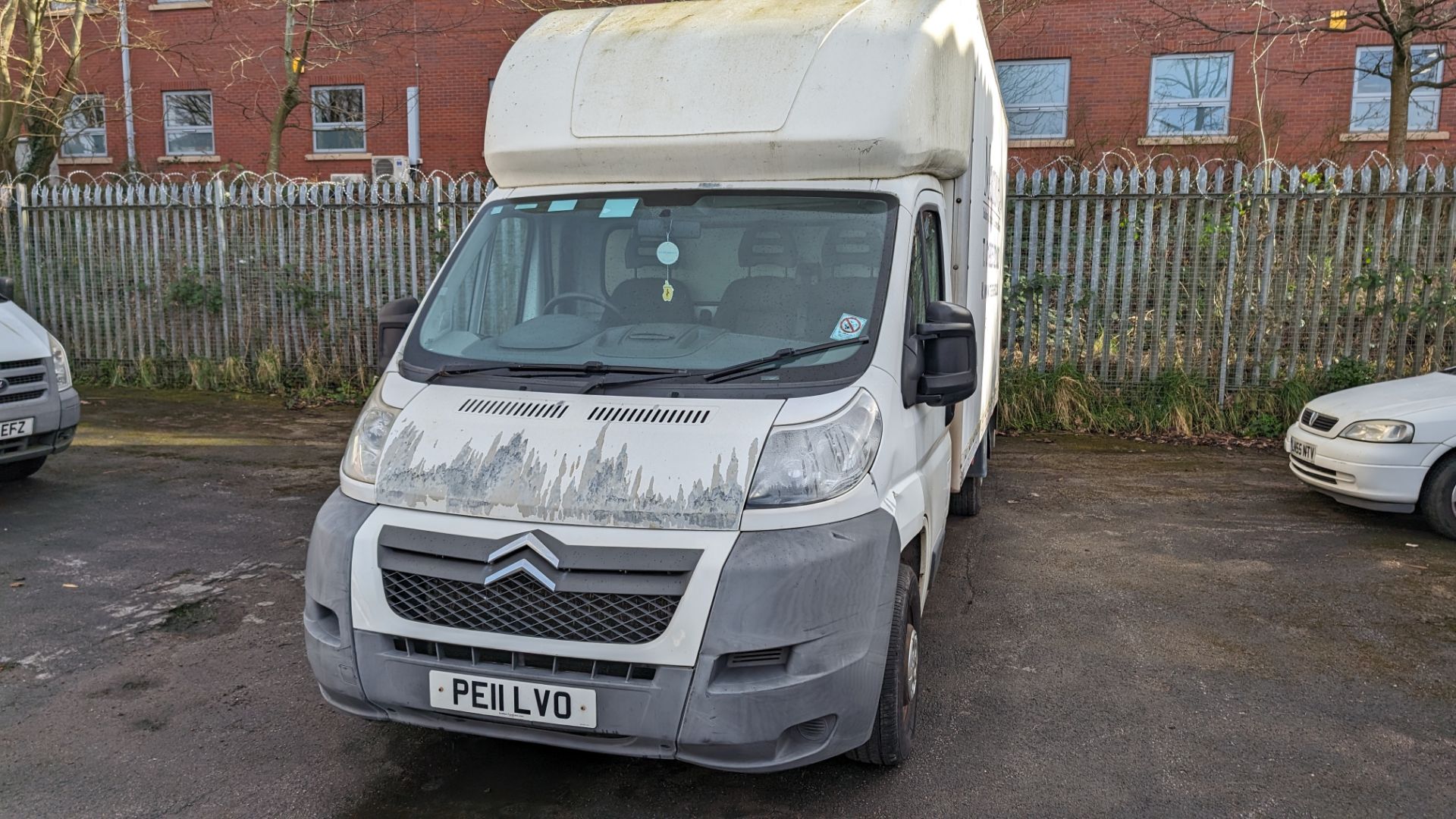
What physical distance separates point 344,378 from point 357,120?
13.2 metres

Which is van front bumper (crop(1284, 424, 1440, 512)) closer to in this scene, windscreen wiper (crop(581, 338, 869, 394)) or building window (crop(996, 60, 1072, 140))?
windscreen wiper (crop(581, 338, 869, 394))

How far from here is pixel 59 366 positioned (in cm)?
711

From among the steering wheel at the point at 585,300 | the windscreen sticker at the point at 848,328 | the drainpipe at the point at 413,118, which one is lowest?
the windscreen sticker at the point at 848,328

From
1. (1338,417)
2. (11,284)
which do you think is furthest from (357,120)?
(1338,417)

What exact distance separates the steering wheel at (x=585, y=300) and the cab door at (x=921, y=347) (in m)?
1.07

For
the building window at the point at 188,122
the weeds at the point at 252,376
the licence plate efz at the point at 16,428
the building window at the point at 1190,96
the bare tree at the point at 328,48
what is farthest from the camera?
the building window at the point at 188,122

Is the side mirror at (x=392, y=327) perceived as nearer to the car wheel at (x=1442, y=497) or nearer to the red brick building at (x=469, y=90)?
the car wheel at (x=1442, y=497)

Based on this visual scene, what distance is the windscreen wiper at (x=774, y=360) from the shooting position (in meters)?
3.45

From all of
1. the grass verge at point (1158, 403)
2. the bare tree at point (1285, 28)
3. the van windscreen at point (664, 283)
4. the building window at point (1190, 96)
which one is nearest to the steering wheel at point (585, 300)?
the van windscreen at point (664, 283)

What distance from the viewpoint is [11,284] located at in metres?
7.29

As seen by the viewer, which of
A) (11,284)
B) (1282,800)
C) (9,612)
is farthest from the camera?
(11,284)

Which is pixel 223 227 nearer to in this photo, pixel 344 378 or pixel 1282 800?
pixel 344 378

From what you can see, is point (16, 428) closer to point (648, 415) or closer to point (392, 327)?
point (392, 327)

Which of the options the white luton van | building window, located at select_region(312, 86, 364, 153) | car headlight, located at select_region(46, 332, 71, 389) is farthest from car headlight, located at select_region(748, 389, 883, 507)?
building window, located at select_region(312, 86, 364, 153)
